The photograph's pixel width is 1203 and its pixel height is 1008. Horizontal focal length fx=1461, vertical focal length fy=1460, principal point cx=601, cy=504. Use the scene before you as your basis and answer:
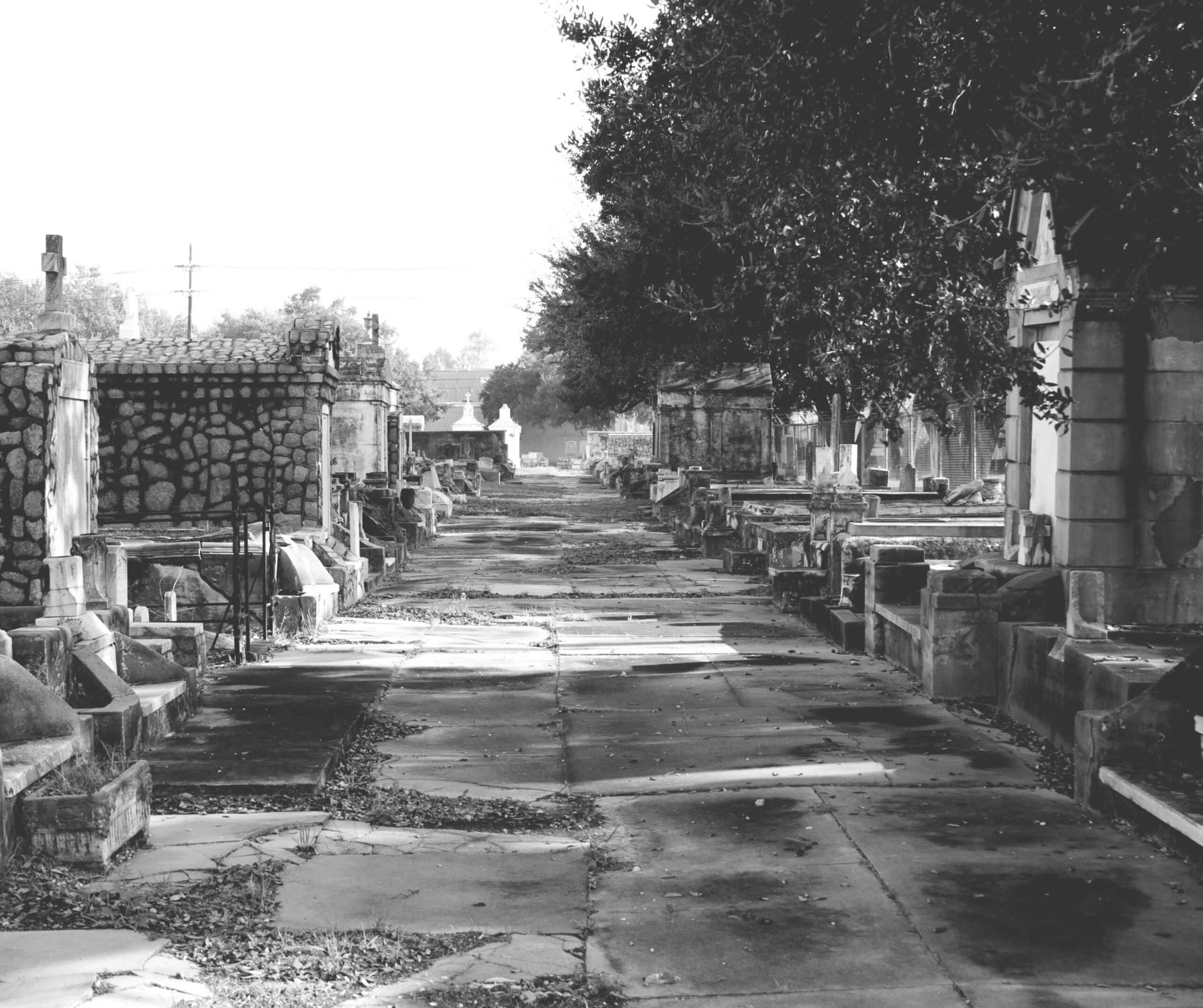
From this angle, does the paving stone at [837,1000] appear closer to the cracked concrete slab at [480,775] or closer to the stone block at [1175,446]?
the cracked concrete slab at [480,775]

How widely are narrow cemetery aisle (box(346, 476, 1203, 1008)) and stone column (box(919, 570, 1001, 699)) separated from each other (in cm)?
30

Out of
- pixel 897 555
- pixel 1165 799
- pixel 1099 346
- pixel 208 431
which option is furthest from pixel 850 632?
pixel 208 431

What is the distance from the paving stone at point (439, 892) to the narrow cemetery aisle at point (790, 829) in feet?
0.25

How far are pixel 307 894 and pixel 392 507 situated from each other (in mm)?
22150

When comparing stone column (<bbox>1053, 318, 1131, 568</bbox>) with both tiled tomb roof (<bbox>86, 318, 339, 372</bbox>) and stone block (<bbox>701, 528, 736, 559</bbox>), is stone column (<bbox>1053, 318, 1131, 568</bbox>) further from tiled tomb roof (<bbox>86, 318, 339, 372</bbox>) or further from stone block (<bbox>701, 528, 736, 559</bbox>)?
stone block (<bbox>701, 528, 736, 559</bbox>)

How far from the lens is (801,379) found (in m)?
23.8

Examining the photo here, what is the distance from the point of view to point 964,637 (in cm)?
1119

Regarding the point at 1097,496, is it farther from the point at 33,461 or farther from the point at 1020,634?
the point at 33,461

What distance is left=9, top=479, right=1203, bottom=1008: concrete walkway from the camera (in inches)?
209

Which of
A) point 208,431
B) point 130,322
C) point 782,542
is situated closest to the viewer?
point 208,431

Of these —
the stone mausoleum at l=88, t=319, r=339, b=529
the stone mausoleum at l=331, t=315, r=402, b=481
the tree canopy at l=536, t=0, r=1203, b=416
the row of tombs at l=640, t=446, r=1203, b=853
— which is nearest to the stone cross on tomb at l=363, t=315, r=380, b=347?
the stone mausoleum at l=331, t=315, r=402, b=481

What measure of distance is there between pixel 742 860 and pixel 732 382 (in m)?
34.3

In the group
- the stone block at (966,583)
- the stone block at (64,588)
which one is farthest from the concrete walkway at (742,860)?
the stone block at (64,588)

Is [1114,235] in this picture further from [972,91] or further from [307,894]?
[307,894]
